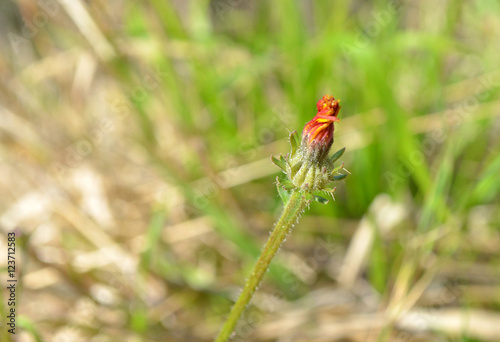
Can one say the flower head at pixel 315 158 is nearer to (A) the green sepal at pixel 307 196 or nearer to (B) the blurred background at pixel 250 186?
(A) the green sepal at pixel 307 196

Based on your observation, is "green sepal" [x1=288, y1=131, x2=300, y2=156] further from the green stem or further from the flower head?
the green stem

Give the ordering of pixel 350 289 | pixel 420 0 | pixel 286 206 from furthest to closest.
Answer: pixel 420 0 < pixel 350 289 < pixel 286 206

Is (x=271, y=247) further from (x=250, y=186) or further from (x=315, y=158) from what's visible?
(x=250, y=186)

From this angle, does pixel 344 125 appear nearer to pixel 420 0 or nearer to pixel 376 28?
pixel 376 28

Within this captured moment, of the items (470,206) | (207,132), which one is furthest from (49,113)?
(470,206)

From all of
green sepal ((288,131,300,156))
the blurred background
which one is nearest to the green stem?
green sepal ((288,131,300,156))

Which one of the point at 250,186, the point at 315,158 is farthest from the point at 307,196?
the point at 250,186

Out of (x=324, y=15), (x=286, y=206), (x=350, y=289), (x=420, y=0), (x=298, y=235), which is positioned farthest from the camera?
(x=420, y=0)
